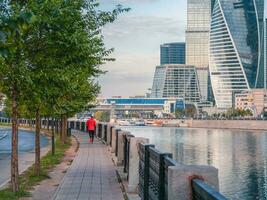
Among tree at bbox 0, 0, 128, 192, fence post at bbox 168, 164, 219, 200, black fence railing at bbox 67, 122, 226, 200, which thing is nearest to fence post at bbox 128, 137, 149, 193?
black fence railing at bbox 67, 122, 226, 200

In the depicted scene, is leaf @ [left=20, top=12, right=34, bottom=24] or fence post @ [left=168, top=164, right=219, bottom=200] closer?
leaf @ [left=20, top=12, right=34, bottom=24]

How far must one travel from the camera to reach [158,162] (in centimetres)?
954

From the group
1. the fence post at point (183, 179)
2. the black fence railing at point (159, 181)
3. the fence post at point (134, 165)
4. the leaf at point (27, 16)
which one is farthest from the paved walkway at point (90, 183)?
the leaf at point (27, 16)

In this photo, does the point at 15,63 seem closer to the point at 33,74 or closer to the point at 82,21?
the point at 33,74

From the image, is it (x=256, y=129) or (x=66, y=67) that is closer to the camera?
(x=66, y=67)

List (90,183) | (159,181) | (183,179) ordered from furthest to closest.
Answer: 1. (90,183)
2. (159,181)
3. (183,179)

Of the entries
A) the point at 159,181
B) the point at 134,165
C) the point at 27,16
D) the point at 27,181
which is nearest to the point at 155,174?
the point at 159,181

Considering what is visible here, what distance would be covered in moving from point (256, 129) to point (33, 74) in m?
189

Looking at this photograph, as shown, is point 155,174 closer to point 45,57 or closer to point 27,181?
point 45,57

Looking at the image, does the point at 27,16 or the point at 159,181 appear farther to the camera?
the point at 159,181

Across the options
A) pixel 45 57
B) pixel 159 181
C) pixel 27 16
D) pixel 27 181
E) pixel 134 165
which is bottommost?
pixel 27 181

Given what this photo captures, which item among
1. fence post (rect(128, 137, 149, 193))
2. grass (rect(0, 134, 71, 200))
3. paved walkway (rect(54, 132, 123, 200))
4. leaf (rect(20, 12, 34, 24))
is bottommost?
grass (rect(0, 134, 71, 200))

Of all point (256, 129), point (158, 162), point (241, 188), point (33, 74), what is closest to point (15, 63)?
point (33, 74)

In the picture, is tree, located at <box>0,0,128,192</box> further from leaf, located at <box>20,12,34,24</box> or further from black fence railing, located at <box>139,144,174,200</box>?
leaf, located at <box>20,12,34,24</box>
